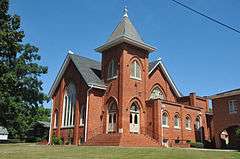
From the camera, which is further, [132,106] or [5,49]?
[132,106]

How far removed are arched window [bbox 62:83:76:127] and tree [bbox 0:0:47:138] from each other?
5.07 m

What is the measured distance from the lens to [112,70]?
117ft

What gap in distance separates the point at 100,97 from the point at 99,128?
11.1 feet

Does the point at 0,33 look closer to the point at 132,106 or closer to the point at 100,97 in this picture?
the point at 100,97

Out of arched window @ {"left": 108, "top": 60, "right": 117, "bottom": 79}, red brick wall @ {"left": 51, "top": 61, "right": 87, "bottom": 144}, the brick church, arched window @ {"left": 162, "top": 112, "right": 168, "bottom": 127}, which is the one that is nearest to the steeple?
the brick church

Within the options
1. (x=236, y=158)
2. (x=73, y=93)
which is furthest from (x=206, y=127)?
(x=236, y=158)

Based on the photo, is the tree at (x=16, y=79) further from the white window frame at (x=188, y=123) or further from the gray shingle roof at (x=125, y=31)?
the white window frame at (x=188, y=123)

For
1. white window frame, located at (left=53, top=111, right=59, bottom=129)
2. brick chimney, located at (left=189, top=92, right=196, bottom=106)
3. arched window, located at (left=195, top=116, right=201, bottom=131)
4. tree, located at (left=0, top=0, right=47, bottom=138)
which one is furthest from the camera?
brick chimney, located at (left=189, top=92, right=196, bottom=106)

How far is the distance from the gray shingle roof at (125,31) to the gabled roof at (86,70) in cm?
443

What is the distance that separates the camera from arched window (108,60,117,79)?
1387 inches

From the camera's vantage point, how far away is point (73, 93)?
125ft

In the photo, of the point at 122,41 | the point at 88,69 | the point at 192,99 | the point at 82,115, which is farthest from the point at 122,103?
the point at 192,99

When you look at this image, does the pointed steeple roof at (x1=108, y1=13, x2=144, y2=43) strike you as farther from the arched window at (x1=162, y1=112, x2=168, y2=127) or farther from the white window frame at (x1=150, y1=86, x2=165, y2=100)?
the arched window at (x1=162, y1=112, x2=168, y2=127)

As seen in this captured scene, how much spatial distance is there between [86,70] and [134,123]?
8530mm
